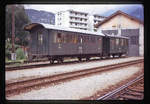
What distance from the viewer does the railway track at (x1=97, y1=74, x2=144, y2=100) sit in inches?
166

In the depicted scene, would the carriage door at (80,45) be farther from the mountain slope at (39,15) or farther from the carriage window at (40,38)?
the mountain slope at (39,15)

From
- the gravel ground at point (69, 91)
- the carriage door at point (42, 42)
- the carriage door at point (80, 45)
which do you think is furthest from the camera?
the carriage door at point (80, 45)

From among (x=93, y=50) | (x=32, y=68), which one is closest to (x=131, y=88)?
(x=32, y=68)

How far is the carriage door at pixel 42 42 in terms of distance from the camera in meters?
9.12

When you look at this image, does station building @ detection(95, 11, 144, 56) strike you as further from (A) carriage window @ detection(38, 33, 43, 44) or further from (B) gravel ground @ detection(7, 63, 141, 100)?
(A) carriage window @ detection(38, 33, 43, 44)

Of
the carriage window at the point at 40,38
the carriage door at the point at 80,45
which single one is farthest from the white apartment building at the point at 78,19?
the carriage door at the point at 80,45

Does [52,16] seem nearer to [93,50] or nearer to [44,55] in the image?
[44,55]

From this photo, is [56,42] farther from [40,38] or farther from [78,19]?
[78,19]

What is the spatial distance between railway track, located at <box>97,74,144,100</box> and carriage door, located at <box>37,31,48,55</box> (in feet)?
17.2

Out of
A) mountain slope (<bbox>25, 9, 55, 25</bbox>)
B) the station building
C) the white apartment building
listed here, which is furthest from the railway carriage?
mountain slope (<bbox>25, 9, 55, 25</bbox>)

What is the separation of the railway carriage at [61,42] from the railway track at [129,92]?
2.97 metres

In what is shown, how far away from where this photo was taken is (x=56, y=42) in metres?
9.33

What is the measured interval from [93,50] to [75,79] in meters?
6.03
